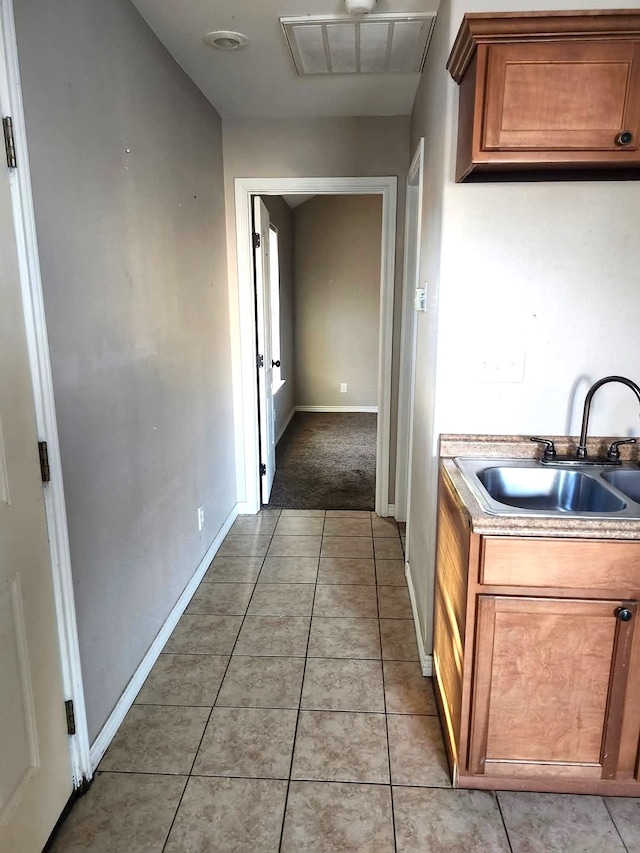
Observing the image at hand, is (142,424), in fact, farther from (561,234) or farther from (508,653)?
(561,234)

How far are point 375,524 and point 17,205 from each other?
2.80 meters

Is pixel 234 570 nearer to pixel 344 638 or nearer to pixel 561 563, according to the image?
pixel 344 638

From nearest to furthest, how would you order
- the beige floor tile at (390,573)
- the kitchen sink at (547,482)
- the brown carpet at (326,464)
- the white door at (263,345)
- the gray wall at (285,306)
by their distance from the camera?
the kitchen sink at (547,482) → the beige floor tile at (390,573) → the white door at (263,345) → the brown carpet at (326,464) → the gray wall at (285,306)

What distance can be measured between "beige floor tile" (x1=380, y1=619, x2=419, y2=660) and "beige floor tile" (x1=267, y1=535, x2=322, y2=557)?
2.57 ft

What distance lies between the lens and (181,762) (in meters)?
1.76

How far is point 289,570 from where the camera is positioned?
3035mm

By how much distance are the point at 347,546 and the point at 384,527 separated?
38 centimetres

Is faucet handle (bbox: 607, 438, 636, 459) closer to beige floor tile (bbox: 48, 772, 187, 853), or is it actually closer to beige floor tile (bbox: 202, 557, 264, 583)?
beige floor tile (bbox: 48, 772, 187, 853)

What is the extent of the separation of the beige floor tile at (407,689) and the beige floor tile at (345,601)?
1.25 feet

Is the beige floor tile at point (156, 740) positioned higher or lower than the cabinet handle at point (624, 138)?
lower

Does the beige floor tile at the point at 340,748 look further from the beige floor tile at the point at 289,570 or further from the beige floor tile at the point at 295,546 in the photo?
the beige floor tile at the point at 295,546

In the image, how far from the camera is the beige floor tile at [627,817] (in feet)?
4.89

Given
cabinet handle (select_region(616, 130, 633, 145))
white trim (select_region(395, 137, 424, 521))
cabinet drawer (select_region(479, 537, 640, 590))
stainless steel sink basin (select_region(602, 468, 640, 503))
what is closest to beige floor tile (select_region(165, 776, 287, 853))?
cabinet drawer (select_region(479, 537, 640, 590))

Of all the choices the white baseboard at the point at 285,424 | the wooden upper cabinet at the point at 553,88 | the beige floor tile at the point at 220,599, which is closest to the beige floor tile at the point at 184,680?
the beige floor tile at the point at 220,599
